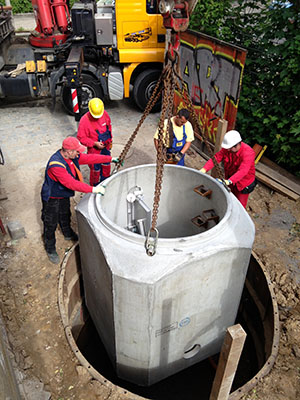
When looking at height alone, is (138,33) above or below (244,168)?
above

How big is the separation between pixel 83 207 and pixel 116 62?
6669 mm

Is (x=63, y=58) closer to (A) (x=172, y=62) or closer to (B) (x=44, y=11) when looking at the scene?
(B) (x=44, y=11)

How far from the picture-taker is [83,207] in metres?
4.10

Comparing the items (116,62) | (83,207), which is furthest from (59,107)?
(83,207)

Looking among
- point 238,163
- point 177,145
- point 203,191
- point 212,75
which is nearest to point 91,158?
point 177,145

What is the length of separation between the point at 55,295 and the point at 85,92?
665cm

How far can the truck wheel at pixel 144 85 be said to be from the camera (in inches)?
380

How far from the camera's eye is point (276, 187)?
6.63m

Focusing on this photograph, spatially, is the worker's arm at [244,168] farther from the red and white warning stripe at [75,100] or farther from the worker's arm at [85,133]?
the red and white warning stripe at [75,100]

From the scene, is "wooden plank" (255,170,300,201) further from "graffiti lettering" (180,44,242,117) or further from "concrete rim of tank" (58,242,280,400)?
"concrete rim of tank" (58,242,280,400)

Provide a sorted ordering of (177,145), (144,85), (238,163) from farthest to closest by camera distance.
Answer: (144,85), (177,145), (238,163)

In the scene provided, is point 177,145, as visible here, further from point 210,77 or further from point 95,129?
point 210,77

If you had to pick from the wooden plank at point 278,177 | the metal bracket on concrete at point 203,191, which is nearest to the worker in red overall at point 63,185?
the metal bracket on concrete at point 203,191

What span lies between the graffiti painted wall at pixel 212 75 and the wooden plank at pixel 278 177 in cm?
106
